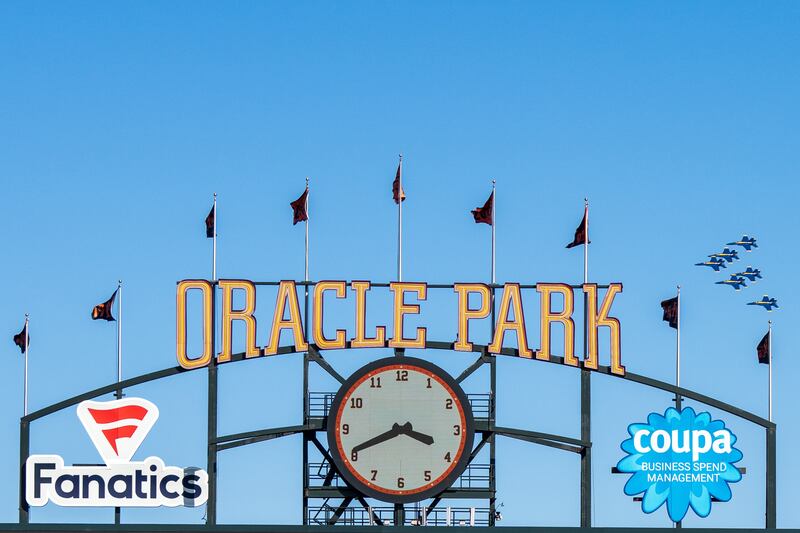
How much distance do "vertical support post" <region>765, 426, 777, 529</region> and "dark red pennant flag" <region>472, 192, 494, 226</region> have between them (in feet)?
39.7

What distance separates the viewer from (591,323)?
3137 inches

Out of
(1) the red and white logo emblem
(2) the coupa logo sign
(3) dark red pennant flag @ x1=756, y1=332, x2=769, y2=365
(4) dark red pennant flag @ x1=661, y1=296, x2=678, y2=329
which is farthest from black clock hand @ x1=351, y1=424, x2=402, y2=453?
(3) dark red pennant flag @ x1=756, y1=332, x2=769, y2=365

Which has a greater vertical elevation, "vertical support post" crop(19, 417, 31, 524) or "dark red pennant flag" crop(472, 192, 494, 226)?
"dark red pennant flag" crop(472, 192, 494, 226)

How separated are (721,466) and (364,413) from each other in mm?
12203

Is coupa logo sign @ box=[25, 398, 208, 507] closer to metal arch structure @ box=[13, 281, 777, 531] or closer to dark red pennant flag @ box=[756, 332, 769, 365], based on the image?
metal arch structure @ box=[13, 281, 777, 531]

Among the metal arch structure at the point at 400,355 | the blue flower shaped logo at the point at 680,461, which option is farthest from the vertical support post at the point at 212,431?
the blue flower shaped logo at the point at 680,461

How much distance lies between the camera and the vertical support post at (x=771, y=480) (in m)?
79.1

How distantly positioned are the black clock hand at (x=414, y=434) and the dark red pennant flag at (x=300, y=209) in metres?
8.38

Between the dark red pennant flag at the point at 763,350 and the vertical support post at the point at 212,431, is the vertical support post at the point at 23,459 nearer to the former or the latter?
the vertical support post at the point at 212,431

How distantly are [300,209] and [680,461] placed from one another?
15734 mm

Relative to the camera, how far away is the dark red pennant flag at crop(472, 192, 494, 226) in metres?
82.6

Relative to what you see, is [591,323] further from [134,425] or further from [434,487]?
[134,425]

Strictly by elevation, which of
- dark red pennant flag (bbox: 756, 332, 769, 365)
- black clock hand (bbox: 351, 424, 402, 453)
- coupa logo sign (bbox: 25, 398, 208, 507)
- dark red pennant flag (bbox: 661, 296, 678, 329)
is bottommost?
coupa logo sign (bbox: 25, 398, 208, 507)

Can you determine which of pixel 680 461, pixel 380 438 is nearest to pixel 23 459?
pixel 380 438
